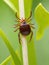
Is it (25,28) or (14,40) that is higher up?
(25,28)

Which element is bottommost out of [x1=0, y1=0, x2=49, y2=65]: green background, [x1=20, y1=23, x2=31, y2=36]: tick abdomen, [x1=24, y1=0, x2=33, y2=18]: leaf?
[x1=0, y1=0, x2=49, y2=65]: green background

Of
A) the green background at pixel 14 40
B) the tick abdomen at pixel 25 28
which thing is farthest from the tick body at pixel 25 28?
the green background at pixel 14 40

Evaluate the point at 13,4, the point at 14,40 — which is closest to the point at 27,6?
the point at 13,4

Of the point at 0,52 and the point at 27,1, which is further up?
the point at 27,1

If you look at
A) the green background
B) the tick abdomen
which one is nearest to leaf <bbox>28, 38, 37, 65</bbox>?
the tick abdomen

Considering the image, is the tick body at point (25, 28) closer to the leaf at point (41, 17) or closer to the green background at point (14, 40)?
the leaf at point (41, 17)

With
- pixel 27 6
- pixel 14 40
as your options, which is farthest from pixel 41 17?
pixel 14 40

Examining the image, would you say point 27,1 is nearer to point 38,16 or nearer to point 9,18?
point 38,16

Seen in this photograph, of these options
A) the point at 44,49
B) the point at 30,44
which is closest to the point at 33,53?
the point at 30,44

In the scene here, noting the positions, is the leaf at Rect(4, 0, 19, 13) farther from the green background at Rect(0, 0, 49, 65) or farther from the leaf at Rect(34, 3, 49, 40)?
the green background at Rect(0, 0, 49, 65)

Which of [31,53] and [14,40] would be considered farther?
[14,40]

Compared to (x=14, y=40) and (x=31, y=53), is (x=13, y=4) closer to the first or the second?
(x=31, y=53)
